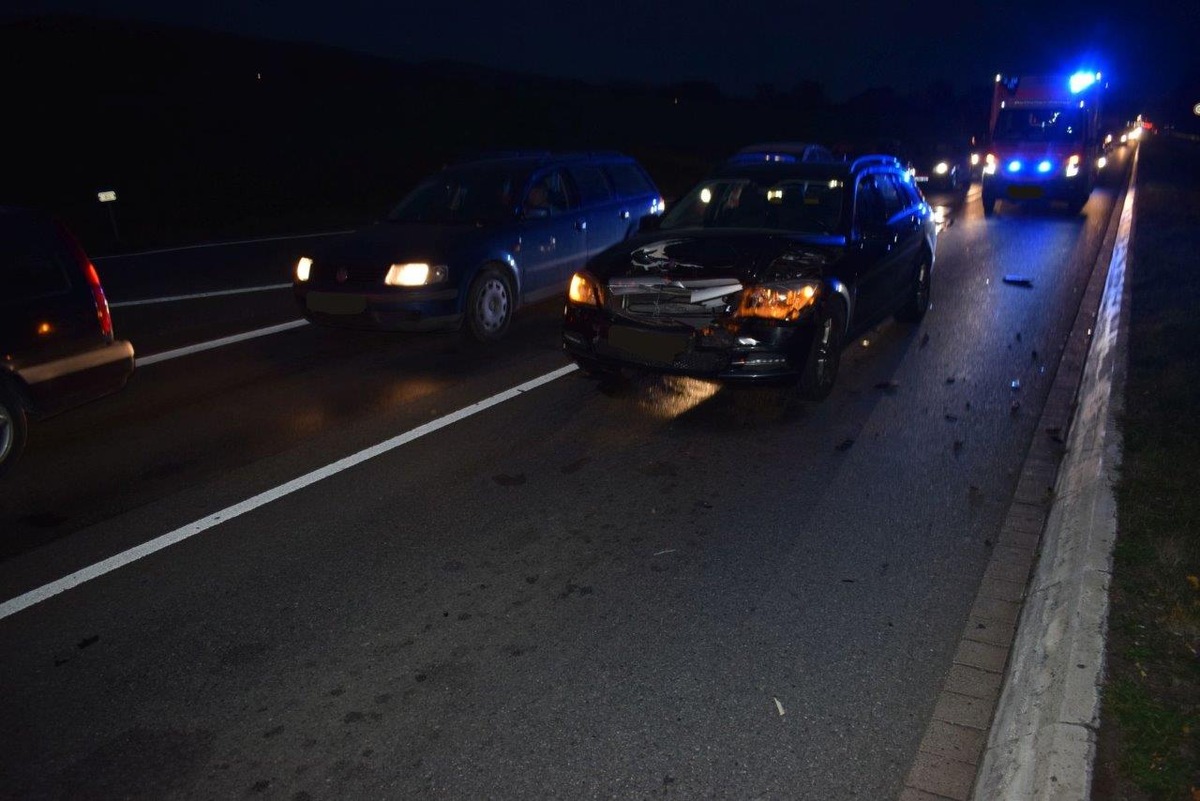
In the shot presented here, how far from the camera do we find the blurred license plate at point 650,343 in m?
6.18

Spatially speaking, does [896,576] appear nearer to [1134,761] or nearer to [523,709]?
[1134,761]

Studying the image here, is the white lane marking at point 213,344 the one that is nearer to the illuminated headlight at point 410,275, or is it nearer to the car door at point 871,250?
the illuminated headlight at point 410,275

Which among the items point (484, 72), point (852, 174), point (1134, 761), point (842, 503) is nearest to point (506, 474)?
point (842, 503)

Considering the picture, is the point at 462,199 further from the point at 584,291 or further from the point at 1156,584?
the point at 1156,584

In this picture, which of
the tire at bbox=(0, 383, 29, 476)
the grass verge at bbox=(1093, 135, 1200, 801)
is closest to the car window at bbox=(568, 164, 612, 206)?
the grass verge at bbox=(1093, 135, 1200, 801)

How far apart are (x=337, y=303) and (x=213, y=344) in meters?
1.71

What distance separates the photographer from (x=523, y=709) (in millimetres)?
3227

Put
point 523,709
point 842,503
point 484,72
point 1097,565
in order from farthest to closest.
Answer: point 484,72, point 842,503, point 1097,565, point 523,709

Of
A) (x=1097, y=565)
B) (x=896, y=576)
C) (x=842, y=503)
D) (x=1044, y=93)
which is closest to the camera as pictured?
(x=1097, y=565)

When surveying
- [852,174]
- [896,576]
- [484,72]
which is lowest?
[896,576]

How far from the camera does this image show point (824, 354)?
21.7ft

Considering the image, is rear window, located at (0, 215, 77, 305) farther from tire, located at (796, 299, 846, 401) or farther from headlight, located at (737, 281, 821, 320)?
tire, located at (796, 299, 846, 401)

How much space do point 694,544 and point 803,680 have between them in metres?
1.22

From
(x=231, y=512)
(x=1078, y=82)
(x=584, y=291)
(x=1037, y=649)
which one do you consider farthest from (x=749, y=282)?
(x=1078, y=82)
